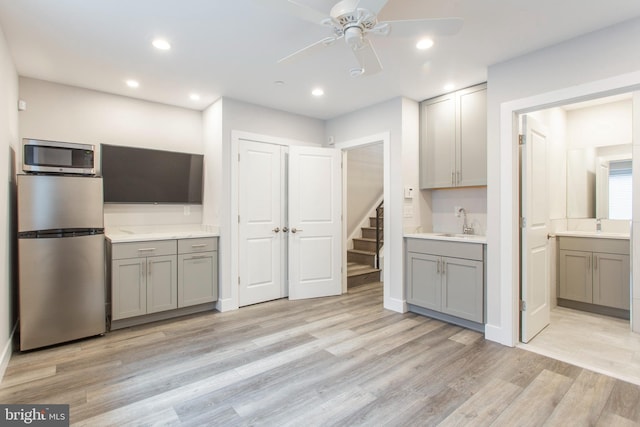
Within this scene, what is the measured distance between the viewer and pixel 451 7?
6.87ft

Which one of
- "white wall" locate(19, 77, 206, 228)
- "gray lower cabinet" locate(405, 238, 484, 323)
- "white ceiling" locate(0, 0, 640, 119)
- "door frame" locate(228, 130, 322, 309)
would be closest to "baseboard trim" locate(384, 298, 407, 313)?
"gray lower cabinet" locate(405, 238, 484, 323)

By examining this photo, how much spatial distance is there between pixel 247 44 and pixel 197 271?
2.49 m

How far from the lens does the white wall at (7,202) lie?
242 centimetres

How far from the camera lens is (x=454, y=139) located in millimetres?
3664

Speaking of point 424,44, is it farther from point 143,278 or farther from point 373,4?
point 143,278

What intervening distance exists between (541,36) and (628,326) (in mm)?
3050

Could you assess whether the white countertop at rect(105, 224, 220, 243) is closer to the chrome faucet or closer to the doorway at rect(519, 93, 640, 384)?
the chrome faucet

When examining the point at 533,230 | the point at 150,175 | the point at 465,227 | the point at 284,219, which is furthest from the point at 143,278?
the point at 533,230

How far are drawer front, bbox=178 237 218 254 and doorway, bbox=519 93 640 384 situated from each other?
132 inches

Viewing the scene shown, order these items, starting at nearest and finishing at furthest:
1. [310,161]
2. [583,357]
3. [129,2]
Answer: [129,2] → [583,357] → [310,161]

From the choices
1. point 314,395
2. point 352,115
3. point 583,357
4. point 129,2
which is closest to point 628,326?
point 583,357

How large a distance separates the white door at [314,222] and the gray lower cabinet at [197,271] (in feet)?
3.35

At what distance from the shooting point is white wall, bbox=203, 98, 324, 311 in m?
3.87

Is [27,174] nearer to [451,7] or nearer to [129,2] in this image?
[129,2]
